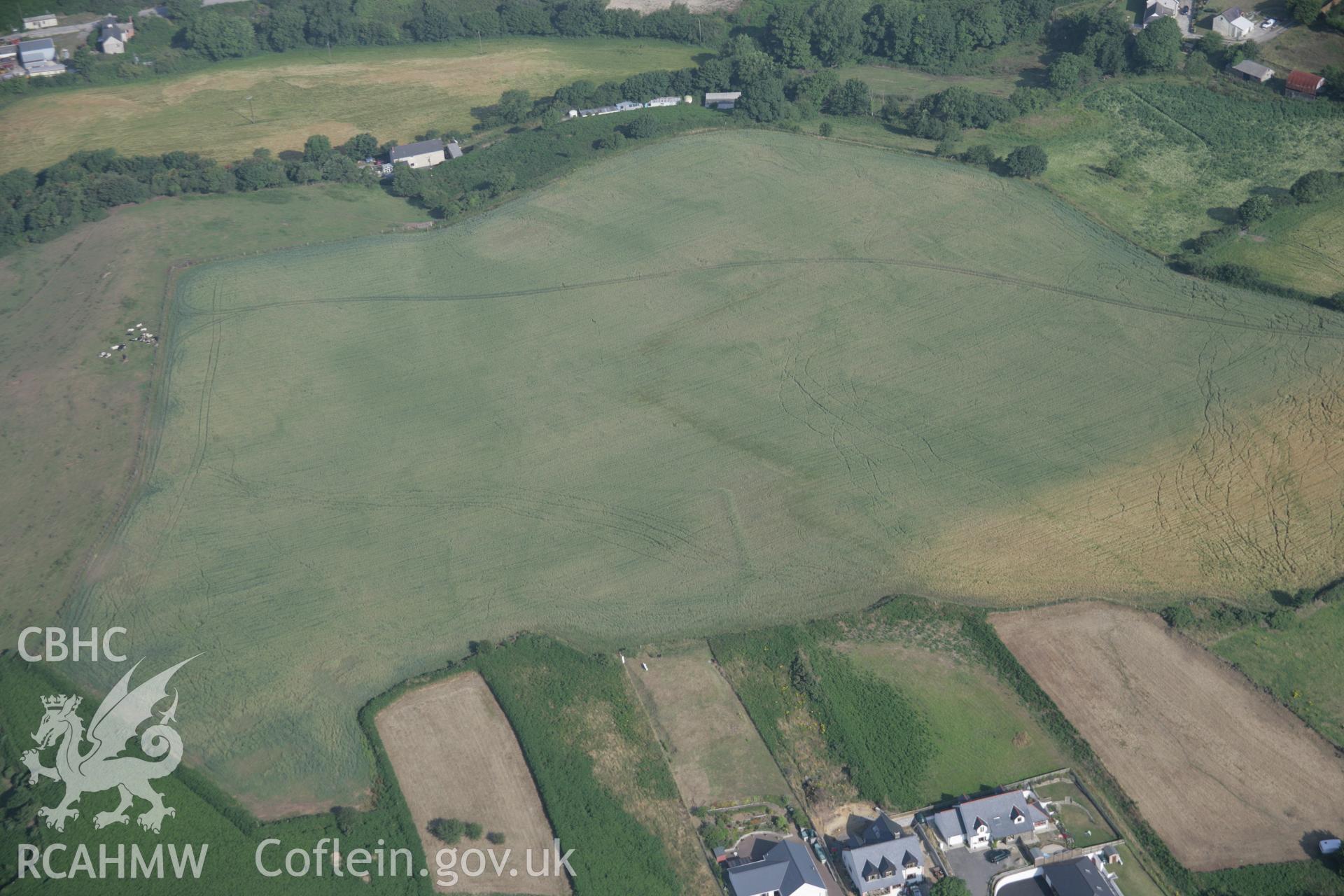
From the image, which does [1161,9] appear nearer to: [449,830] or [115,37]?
[449,830]

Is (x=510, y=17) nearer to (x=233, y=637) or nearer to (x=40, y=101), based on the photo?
(x=40, y=101)

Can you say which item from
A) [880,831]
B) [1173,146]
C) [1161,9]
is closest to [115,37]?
[1173,146]

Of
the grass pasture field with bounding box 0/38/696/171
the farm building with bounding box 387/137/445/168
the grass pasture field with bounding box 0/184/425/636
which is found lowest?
the grass pasture field with bounding box 0/184/425/636

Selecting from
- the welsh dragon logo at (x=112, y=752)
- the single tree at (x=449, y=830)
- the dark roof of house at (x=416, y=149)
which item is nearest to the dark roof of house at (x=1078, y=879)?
the single tree at (x=449, y=830)

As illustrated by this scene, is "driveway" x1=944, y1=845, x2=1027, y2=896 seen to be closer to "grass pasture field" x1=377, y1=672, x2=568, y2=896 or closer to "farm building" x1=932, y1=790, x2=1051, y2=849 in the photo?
"farm building" x1=932, y1=790, x2=1051, y2=849

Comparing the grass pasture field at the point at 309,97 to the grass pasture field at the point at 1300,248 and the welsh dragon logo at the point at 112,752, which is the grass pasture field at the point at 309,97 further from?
the welsh dragon logo at the point at 112,752

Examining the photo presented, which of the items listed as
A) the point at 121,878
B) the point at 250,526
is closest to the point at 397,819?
the point at 121,878

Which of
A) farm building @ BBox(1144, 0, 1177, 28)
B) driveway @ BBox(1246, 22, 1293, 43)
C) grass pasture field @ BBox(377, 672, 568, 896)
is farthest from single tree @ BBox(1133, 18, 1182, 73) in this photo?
grass pasture field @ BBox(377, 672, 568, 896)
